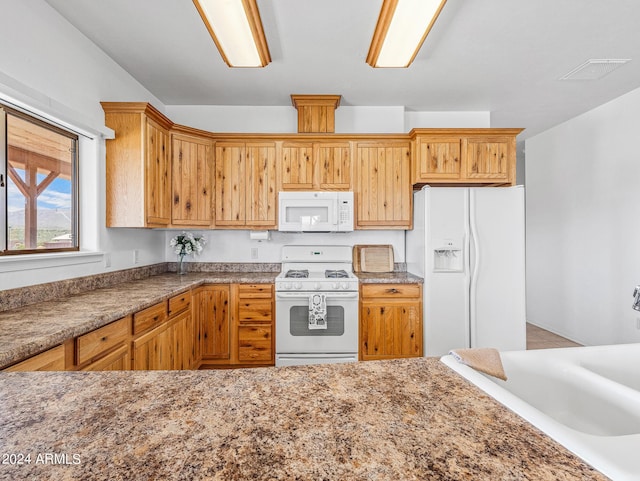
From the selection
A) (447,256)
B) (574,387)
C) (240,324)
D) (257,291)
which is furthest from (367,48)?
(240,324)

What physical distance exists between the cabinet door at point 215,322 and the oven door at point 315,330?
0.49 m

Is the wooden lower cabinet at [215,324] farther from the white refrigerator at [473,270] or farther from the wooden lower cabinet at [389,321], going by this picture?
the white refrigerator at [473,270]

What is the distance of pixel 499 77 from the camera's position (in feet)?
9.48

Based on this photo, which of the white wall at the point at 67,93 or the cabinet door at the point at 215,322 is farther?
the cabinet door at the point at 215,322

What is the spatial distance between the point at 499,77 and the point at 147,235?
3.59m

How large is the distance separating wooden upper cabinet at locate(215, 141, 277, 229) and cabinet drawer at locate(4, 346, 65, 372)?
200cm

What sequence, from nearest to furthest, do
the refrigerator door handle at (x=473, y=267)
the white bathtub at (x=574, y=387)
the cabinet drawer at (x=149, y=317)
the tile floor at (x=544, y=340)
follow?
the white bathtub at (x=574, y=387)
the cabinet drawer at (x=149, y=317)
the refrigerator door handle at (x=473, y=267)
the tile floor at (x=544, y=340)

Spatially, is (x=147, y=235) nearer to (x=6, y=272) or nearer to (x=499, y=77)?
(x=6, y=272)

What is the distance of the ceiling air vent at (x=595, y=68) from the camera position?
2.63m

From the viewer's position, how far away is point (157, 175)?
272 cm

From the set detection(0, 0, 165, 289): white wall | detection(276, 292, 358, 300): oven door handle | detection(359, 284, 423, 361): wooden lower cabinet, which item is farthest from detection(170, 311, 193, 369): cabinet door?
detection(359, 284, 423, 361): wooden lower cabinet

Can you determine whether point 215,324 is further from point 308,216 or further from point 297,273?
point 308,216

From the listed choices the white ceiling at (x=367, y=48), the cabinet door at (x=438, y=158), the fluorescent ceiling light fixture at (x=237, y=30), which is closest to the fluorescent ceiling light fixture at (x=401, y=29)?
the white ceiling at (x=367, y=48)

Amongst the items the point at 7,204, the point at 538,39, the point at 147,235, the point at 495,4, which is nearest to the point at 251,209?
the point at 147,235
